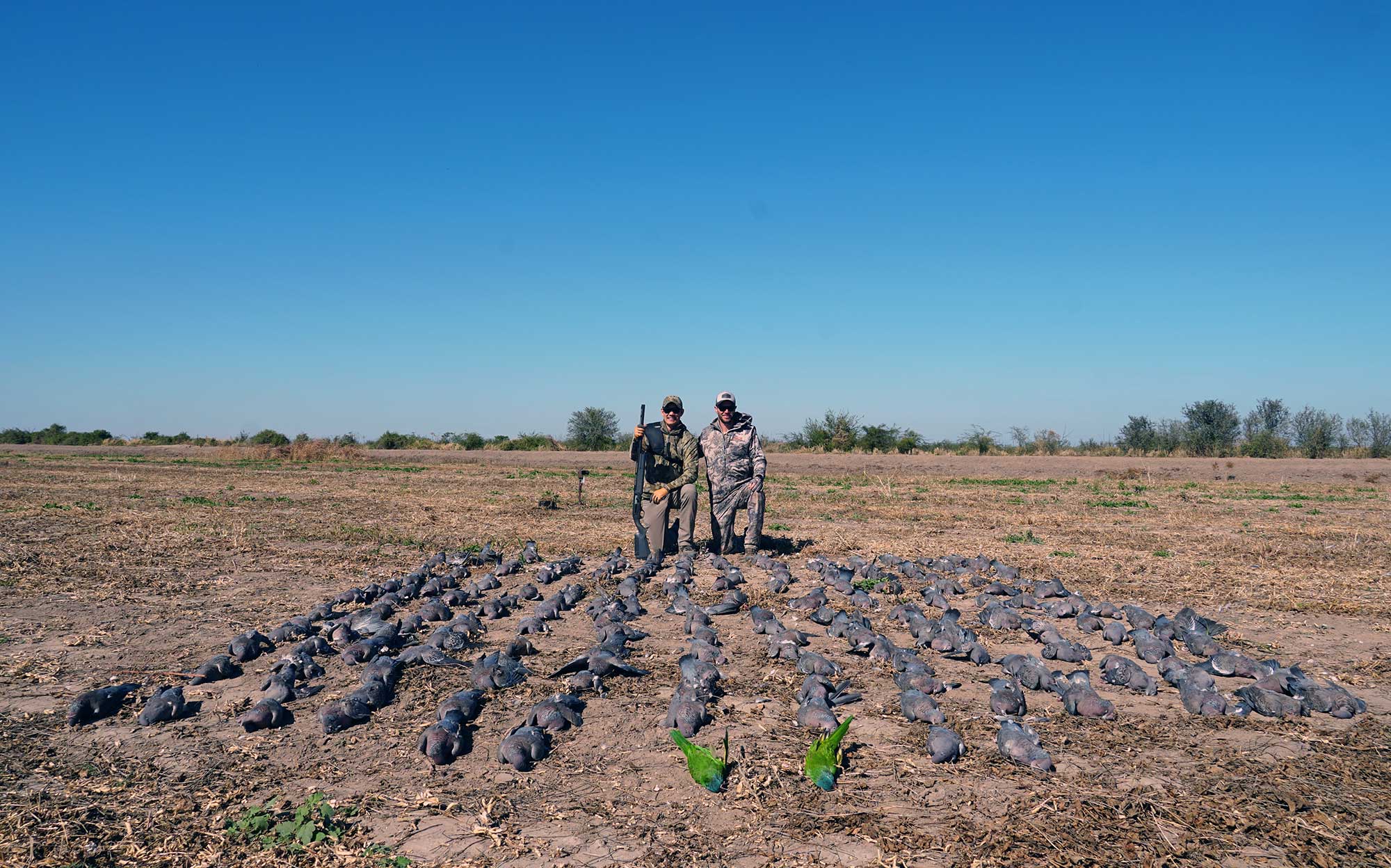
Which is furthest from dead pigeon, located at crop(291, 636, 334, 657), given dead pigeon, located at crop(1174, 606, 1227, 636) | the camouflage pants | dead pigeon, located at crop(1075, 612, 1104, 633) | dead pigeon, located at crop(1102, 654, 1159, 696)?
dead pigeon, located at crop(1174, 606, 1227, 636)

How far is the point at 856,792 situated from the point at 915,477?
2590 cm

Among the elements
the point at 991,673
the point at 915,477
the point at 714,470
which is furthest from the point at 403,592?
the point at 915,477

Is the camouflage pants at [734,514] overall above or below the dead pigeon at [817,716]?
above

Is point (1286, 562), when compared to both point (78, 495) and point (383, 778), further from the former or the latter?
point (78, 495)

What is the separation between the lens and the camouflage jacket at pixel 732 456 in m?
11.5

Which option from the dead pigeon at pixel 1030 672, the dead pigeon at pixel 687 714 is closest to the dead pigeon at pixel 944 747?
the dead pigeon at pixel 687 714

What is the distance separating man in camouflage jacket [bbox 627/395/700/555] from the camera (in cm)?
1127

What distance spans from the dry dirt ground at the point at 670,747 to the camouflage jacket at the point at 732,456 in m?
1.40

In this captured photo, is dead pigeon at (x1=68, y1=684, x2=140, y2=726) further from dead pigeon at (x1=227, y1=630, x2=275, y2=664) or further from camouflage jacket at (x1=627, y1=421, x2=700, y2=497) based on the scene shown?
camouflage jacket at (x1=627, y1=421, x2=700, y2=497)

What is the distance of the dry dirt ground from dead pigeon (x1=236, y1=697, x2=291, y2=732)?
0.10 metres

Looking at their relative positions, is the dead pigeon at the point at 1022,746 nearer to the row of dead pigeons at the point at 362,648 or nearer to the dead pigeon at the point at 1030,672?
the dead pigeon at the point at 1030,672

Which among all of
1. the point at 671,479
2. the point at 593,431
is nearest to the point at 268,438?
the point at 593,431

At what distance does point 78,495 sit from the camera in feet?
66.3

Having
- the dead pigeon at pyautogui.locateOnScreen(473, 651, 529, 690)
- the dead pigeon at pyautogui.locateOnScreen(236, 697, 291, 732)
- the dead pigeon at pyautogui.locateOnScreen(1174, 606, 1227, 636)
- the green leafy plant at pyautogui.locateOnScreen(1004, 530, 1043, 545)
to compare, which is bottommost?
the dead pigeon at pyautogui.locateOnScreen(236, 697, 291, 732)
